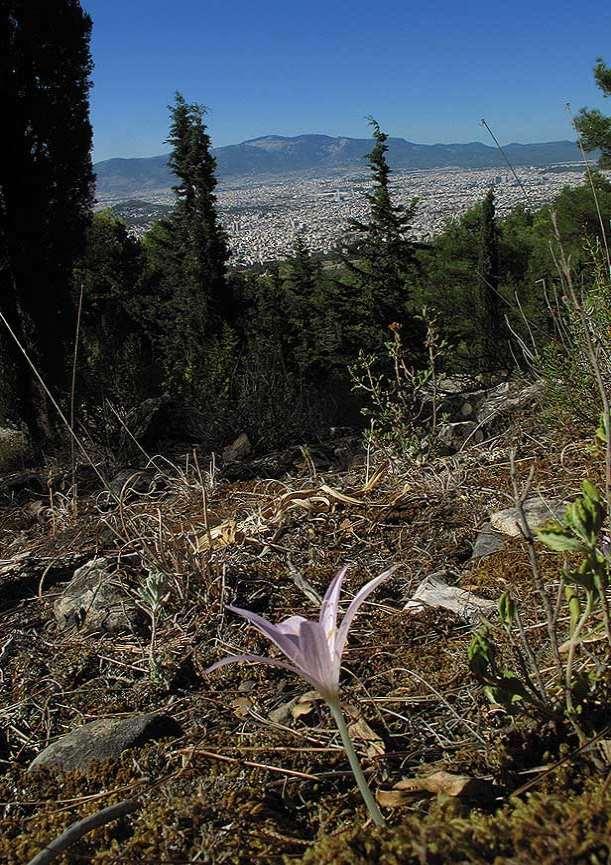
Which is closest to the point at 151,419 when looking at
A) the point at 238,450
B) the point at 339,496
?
the point at 238,450

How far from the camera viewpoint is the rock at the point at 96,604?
1935 mm

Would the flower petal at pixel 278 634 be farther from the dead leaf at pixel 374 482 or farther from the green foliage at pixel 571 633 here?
the dead leaf at pixel 374 482

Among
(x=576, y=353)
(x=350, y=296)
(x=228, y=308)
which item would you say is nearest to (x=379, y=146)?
(x=350, y=296)

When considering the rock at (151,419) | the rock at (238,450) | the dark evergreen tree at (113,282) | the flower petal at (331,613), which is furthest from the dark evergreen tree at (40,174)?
the flower petal at (331,613)

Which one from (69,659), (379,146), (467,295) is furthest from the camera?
(467,295)

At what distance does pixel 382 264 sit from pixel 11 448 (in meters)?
19.8

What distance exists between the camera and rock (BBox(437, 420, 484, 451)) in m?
3.58

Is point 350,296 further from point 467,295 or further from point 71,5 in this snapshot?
point 71,5

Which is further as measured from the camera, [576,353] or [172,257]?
[172,257]

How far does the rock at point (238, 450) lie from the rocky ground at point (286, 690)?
2192mm

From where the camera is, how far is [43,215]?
30.3 feet

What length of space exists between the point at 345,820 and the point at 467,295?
120 feet

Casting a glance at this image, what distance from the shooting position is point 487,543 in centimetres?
209

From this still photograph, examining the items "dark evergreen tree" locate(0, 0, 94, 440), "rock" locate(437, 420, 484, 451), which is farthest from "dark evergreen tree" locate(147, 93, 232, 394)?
"rock" locate(437, 420, 484, 451)
